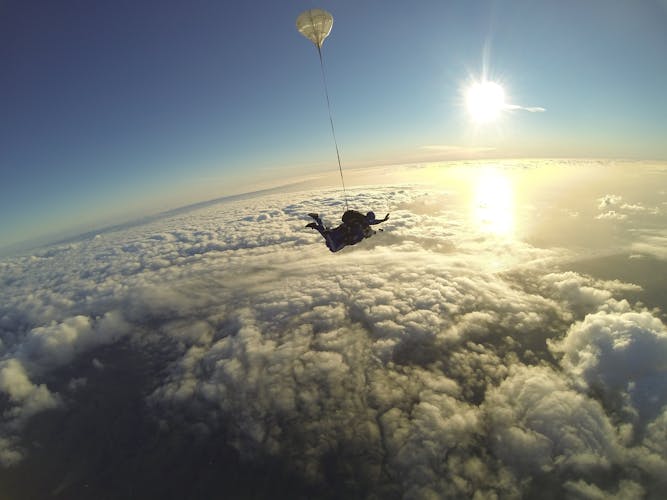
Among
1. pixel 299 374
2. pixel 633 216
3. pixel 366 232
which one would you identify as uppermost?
pixel 366 232

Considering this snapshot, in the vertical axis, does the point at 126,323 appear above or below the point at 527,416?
above

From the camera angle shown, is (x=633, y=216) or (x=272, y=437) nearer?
(x=272, y=437)

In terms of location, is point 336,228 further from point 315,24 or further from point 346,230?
point 315,24

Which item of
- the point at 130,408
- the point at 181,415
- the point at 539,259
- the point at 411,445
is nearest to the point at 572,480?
the point at 411,445

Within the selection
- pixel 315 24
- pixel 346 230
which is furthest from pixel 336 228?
pixel 315 24

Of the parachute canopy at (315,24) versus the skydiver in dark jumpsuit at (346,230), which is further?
the parachute canopy at (315,24)

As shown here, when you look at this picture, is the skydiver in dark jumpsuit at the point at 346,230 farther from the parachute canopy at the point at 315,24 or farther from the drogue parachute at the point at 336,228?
the parachute canopy at the point at 315,24

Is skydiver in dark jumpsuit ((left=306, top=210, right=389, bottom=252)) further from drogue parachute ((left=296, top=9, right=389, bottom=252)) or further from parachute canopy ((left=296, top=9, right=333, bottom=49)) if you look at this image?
parachute canopy ((left=296, top=9, right=333, bottom=49))

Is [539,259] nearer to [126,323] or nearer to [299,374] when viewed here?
[299,374]

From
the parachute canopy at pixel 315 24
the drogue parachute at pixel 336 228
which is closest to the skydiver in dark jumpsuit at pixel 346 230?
the drogue parachute at pixel 336 228
